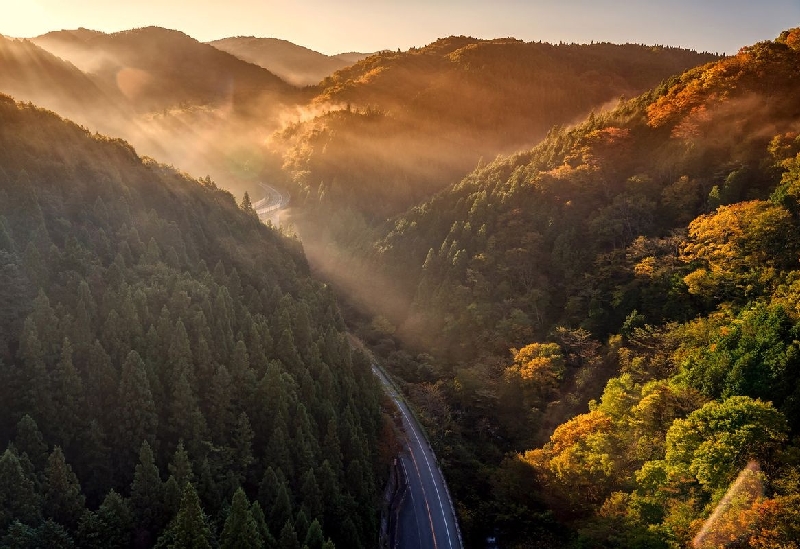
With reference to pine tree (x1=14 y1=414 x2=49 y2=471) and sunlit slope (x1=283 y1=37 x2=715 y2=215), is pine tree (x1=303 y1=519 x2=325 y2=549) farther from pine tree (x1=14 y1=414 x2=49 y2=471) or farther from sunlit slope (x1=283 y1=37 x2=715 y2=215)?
sunlit slope (x1=283 y1=37 x2=715 y2=215)

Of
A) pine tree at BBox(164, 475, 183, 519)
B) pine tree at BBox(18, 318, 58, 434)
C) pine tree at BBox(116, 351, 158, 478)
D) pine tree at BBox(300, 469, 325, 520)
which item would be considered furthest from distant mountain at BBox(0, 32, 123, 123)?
pine tree at BBox(300, 469, 325, 520)

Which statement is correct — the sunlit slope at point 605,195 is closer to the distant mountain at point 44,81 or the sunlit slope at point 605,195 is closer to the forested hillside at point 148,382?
the forested hillside at point 148,382

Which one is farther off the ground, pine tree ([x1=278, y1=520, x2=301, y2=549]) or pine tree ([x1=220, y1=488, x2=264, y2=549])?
pine tree ([x1=220, y1=488, x2=264, y2=549])

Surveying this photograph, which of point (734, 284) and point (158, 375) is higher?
point (734, 284)

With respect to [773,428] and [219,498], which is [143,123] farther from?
[773,428]

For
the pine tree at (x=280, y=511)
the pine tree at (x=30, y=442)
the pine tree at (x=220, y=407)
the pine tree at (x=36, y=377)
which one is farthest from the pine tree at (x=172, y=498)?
the pine tree at (x=36, y=377)

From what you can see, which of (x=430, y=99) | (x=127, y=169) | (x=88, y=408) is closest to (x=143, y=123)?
(x=430, y=99)
